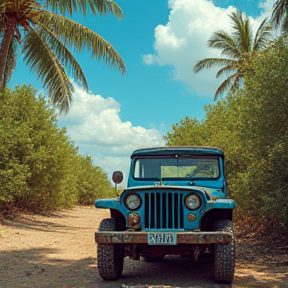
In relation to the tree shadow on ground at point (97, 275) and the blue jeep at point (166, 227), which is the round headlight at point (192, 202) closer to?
the blue jeep at point (166, 227)

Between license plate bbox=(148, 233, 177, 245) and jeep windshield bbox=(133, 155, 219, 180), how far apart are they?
1702mm

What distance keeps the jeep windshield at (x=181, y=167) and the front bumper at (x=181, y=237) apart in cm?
166

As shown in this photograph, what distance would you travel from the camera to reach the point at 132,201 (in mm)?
6031

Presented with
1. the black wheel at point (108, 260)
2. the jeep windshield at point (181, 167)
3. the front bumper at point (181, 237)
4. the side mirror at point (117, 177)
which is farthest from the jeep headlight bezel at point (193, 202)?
the side mirror at point (117, 177)

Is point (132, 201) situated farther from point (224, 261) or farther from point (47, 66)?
point (47, 66)

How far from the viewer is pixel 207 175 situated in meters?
7.25

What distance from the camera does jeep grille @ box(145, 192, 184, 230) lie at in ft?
19.3

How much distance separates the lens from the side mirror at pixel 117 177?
714 centimetres

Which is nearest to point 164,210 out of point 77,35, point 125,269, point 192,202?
point 192,202

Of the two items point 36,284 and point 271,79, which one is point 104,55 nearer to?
point 271,79

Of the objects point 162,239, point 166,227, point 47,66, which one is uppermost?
point 47,66

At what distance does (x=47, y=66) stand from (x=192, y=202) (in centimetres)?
951

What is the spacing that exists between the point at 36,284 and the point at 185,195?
2500 mm

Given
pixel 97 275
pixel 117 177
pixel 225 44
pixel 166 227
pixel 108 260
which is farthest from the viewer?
pixel 225 44
